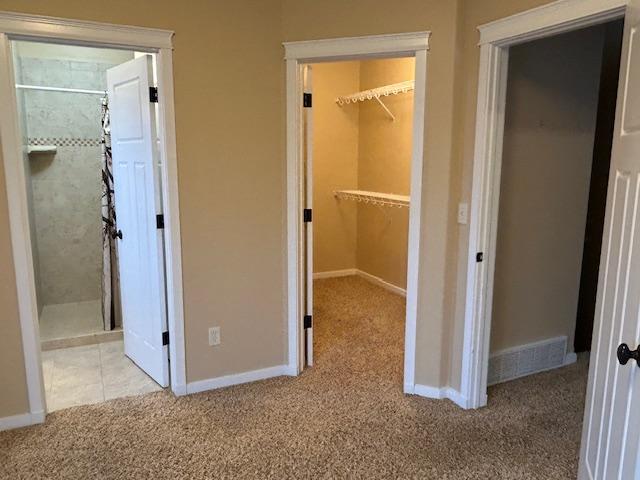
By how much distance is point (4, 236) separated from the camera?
2.48 meters

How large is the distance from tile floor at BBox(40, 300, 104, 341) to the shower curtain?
166mm

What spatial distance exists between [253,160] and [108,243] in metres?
1.61

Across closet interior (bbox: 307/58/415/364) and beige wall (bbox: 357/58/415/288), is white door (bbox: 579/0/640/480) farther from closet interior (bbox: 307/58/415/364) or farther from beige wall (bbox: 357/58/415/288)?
beige wall (bbox: 357/58/415/288)

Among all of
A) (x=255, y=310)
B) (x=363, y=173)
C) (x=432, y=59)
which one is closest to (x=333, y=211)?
(x=363, y=173)

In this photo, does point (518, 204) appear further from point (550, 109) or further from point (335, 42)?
point (335, 42)

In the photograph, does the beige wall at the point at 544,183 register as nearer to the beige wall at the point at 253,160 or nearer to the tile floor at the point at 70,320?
the beige wall at the point at 253,160

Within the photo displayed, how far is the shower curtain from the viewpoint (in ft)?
12.2

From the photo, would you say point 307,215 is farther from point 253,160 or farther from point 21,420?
point 21,420

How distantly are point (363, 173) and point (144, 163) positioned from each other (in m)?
3.26

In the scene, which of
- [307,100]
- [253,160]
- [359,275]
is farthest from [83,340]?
[359,275]

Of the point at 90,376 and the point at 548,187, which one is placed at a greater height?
the point at 548,187

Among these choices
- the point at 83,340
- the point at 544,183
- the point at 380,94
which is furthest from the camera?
the point at 380,94

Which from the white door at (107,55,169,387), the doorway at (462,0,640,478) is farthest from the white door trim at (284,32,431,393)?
the white door at (107,55,169,387)

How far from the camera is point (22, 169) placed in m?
2.49
